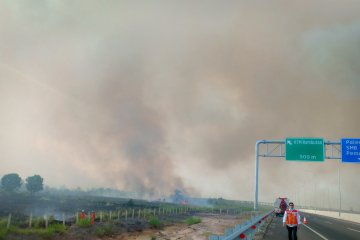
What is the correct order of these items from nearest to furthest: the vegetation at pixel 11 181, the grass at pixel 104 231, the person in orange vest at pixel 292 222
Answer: the person in orange vest at pixel 292 222
the grass at pixel 104 231
the vegetation at pixel 11 181

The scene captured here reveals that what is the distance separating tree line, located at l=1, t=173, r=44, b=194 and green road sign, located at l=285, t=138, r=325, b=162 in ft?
401

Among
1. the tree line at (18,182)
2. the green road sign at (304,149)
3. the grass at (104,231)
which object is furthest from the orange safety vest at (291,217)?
the tree line at (18,182)

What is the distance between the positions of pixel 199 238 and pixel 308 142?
67.8ft

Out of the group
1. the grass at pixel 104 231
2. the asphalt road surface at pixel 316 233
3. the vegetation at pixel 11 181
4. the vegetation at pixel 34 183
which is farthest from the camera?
the vegetation at pixel 11 181

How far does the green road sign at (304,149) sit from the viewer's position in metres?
34.6

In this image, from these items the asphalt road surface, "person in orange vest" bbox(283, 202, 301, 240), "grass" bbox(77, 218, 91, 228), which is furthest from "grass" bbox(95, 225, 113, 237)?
"person in orange vest" bbox(283, 202, 301, 240)

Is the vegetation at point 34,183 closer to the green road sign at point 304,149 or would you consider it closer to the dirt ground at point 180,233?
the dirt ground at point 180,233

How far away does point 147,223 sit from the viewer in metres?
33.1

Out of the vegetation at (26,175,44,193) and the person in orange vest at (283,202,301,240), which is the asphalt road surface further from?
the vegetation at (26,175,44,193)

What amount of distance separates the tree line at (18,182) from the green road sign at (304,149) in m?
122

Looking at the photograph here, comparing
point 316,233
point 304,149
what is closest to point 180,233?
point 316,233

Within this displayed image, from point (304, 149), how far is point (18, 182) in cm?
13441

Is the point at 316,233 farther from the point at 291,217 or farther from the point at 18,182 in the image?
the point at 18,182

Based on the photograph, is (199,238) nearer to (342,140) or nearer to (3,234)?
(3,234)
